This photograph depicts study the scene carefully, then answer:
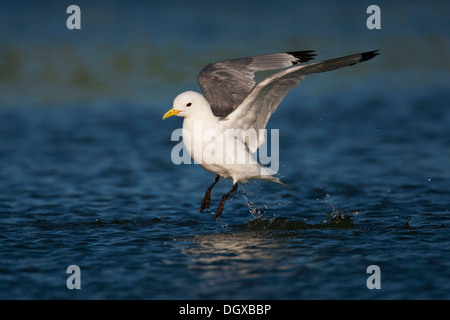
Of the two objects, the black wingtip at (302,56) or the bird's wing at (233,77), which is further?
the black wingtip at (302,56)

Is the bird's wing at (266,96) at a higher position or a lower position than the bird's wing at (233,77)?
lower

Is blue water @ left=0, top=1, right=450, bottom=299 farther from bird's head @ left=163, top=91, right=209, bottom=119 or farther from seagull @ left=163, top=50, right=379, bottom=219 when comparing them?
bird's head @ left=163, top=91, right=209, bottom=119

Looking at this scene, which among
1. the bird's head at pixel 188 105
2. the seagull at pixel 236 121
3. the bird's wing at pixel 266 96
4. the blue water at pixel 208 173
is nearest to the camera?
the blue water at pixel 208 173

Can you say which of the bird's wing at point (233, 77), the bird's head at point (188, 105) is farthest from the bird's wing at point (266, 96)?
the bird's wing at point (233, 77)

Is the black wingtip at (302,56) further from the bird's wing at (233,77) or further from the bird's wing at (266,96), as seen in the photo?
the bird's wing at (266,96)

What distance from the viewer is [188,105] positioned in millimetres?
7914

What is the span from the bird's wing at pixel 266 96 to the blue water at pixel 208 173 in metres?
1.21

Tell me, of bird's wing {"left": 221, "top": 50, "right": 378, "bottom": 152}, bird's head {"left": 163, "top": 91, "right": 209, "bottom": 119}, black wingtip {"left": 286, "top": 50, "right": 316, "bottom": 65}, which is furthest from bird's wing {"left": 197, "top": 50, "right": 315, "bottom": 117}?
bird's head {"left": 163, "top": 91, "right": 209, "bottom": 119}

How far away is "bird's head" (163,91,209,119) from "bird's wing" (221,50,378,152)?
0.36 metres

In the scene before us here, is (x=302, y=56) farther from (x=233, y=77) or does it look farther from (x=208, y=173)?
(x=208, y=173)

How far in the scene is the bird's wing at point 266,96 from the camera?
7527mm

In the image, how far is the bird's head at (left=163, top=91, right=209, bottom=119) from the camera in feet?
25.8

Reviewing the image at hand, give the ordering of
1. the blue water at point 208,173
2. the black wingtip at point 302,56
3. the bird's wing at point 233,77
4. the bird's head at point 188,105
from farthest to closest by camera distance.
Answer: the black wingtip at point 302,56 → the bird's wing at point 233,77 → the bird's head at point 188,105 → the blue water at point 208,173

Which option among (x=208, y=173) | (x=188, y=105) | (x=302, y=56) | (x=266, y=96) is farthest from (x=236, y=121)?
(x=208, y=173)
